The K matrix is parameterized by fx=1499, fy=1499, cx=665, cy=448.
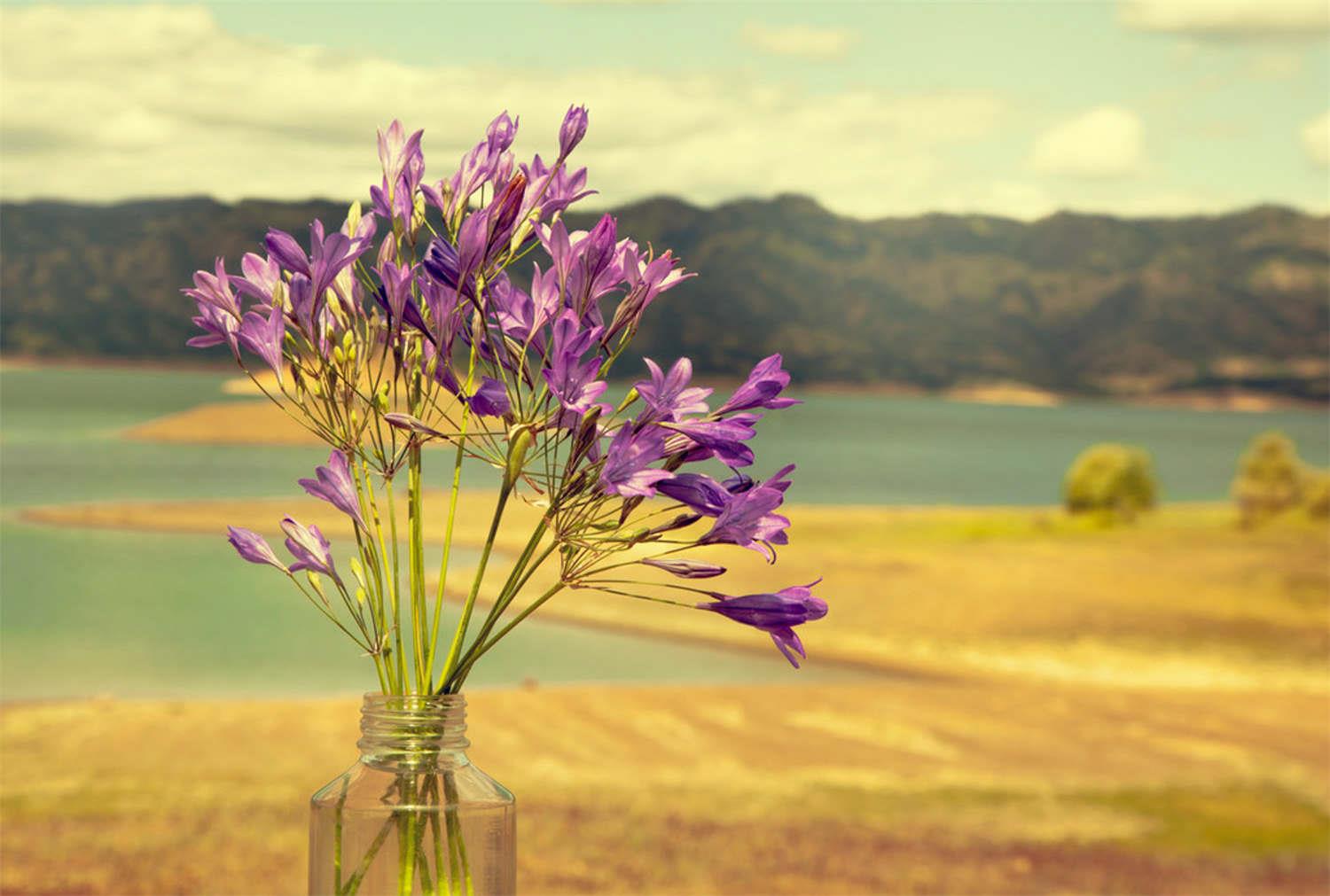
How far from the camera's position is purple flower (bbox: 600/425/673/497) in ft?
5.41

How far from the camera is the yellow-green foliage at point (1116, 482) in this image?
2689cm

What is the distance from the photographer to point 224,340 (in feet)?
6.06

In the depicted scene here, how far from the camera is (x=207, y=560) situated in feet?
78.3

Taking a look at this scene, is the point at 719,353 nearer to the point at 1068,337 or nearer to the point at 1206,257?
the point at 1068,337

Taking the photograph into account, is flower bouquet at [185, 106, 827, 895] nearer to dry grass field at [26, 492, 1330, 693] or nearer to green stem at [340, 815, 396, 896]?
green stem at [340, 815, 396, 896]

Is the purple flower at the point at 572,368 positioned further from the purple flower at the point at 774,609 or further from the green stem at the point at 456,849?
the green stem at the point at 456,849

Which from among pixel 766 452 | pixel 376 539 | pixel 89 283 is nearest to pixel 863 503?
pixel 766 452

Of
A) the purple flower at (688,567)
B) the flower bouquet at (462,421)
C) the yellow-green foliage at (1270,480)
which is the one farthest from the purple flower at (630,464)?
the yellow-green foliage at (1270,480)

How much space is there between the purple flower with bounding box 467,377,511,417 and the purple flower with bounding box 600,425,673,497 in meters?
0.18

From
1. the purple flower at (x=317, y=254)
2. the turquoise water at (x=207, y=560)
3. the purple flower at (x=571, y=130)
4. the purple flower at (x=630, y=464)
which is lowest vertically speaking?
the turquoise water at (x=207, y=560)

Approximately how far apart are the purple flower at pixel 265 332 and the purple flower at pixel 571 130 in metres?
0.39

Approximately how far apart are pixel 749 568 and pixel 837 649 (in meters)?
5.44

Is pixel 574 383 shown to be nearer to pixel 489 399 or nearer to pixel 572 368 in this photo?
pixel 572 368

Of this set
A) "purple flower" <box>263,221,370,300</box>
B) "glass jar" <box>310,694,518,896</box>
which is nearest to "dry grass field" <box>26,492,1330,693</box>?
"glass jar" <box>310,694,518,896</box>
